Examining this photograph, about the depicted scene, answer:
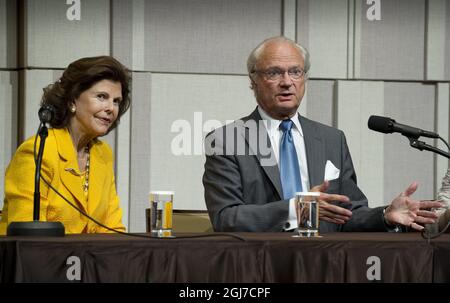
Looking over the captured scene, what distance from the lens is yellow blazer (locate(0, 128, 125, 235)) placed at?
304cm

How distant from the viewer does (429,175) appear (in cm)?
475

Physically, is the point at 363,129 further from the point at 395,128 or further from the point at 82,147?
the point at 395,128

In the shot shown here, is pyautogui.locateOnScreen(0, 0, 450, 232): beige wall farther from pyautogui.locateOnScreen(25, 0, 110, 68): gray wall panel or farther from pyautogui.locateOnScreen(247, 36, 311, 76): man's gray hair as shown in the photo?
pyautogui.locateOnScreen(247, 36, 311, 76): man's gray hair

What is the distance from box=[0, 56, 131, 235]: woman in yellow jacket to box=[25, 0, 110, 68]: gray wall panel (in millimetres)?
1047

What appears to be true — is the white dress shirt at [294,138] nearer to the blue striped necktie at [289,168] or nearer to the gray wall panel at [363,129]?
the blue striped necktie at [289,168]

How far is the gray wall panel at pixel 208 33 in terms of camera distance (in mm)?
4637

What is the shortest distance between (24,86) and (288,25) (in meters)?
1.50

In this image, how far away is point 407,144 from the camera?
4.79 m

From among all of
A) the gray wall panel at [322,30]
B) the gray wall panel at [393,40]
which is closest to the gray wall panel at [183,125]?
the gray wall panel at [322,30]

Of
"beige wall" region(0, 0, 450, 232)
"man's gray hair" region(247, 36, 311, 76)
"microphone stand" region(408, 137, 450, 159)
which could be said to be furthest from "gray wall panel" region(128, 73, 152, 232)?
"microphone stand" region(408, 137, 450, 159)

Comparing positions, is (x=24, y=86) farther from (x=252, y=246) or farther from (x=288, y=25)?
(x=252, y=246)

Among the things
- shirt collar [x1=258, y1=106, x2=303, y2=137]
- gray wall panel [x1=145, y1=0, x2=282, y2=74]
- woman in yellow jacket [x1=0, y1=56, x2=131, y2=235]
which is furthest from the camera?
gray wall panel [x1=145, y1=0, x2=282, y2=74]

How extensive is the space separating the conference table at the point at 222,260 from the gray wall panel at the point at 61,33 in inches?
92.5
